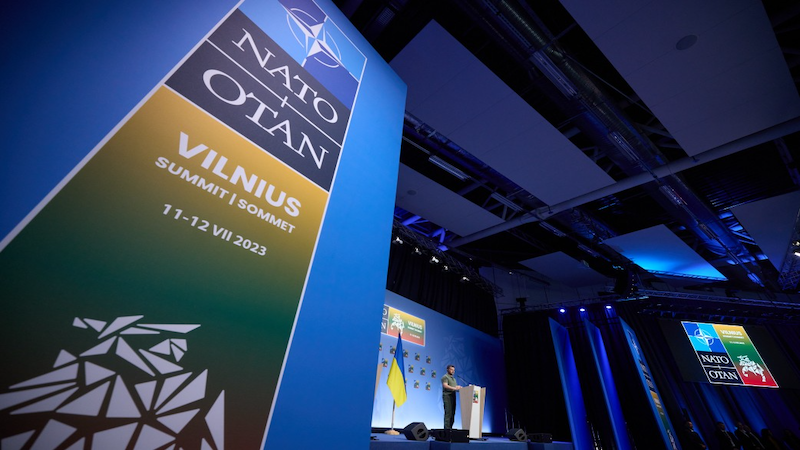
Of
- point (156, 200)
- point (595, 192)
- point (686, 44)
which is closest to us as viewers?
point (156, 200)

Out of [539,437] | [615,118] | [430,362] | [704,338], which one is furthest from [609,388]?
[615,118]

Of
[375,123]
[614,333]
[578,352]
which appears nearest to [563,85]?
[375,123]

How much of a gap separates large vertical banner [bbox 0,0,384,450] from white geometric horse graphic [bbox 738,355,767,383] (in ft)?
39.5

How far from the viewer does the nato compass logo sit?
1767 millimetres

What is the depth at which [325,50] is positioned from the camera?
74.7 inches

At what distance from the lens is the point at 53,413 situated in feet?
2.01

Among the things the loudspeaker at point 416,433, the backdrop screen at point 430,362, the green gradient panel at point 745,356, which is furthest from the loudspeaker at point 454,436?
the green gradient panel at point 745,356

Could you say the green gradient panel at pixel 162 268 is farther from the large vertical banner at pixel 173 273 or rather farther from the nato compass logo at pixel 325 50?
the nato compass logo at pixel 325 50

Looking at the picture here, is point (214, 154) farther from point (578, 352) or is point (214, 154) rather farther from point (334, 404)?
point (578, 352)

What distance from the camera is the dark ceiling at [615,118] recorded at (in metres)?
3.21

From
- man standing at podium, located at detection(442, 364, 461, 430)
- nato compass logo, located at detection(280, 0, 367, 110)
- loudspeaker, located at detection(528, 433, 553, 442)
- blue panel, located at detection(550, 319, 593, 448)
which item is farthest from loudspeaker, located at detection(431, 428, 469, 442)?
blue panel, located at detection(550, 319, 593, 448)

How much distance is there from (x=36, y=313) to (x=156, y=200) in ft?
1.21

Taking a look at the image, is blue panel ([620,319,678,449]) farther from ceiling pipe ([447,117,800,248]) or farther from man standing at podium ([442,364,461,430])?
man standing at podium ([442,364,461,430])

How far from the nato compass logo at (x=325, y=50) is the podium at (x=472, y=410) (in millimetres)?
3683
